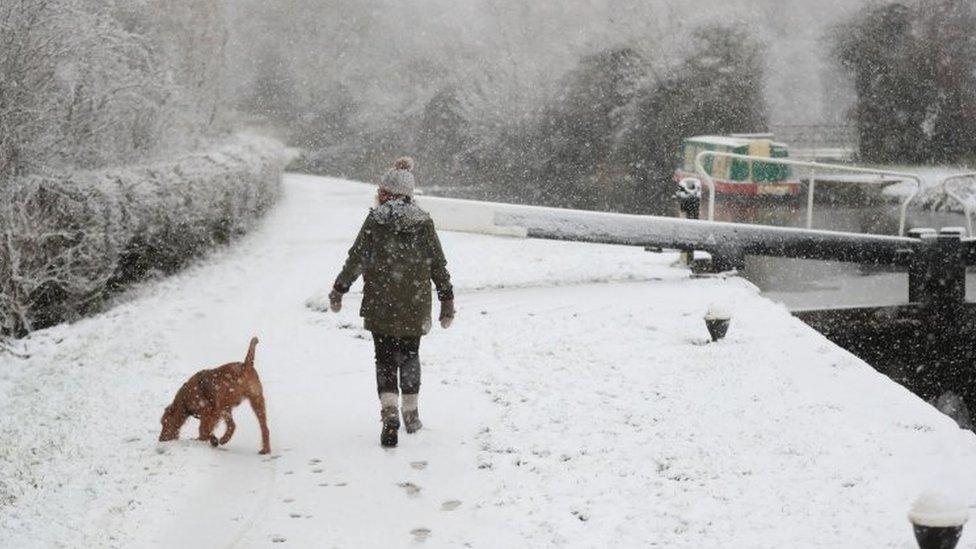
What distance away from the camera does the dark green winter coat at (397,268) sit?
249 inches

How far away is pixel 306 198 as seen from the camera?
Result: 2683 cm

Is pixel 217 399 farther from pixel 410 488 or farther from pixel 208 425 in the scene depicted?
pixel 410 488

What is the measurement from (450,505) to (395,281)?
60.4 inches

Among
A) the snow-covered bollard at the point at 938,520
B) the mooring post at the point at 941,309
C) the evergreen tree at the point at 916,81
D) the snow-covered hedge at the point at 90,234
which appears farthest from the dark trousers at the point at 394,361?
the evergreen tree at the point at 916,81

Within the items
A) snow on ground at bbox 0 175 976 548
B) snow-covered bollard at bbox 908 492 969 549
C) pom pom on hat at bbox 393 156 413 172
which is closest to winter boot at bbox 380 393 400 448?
snow on ground at bbox 0 175 976 548

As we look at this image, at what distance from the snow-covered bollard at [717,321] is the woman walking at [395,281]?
3.09 metres

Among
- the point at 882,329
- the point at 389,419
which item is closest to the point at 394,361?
the point at 389,419

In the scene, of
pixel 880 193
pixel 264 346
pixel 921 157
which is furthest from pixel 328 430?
pixel 921 157

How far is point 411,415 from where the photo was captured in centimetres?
662

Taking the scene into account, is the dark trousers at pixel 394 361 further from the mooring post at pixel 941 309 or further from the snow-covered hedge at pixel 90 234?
the mooring post at pixel 941 309

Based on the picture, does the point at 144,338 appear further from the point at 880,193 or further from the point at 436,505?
the point at 880,193

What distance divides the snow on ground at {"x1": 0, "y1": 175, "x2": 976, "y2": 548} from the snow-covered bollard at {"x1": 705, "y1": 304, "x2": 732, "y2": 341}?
129 mm

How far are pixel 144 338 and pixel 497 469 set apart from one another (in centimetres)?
527

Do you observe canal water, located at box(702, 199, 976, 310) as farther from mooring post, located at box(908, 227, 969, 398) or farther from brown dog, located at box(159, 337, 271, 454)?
brown dog, located at box(159, 337, 271, 454)
